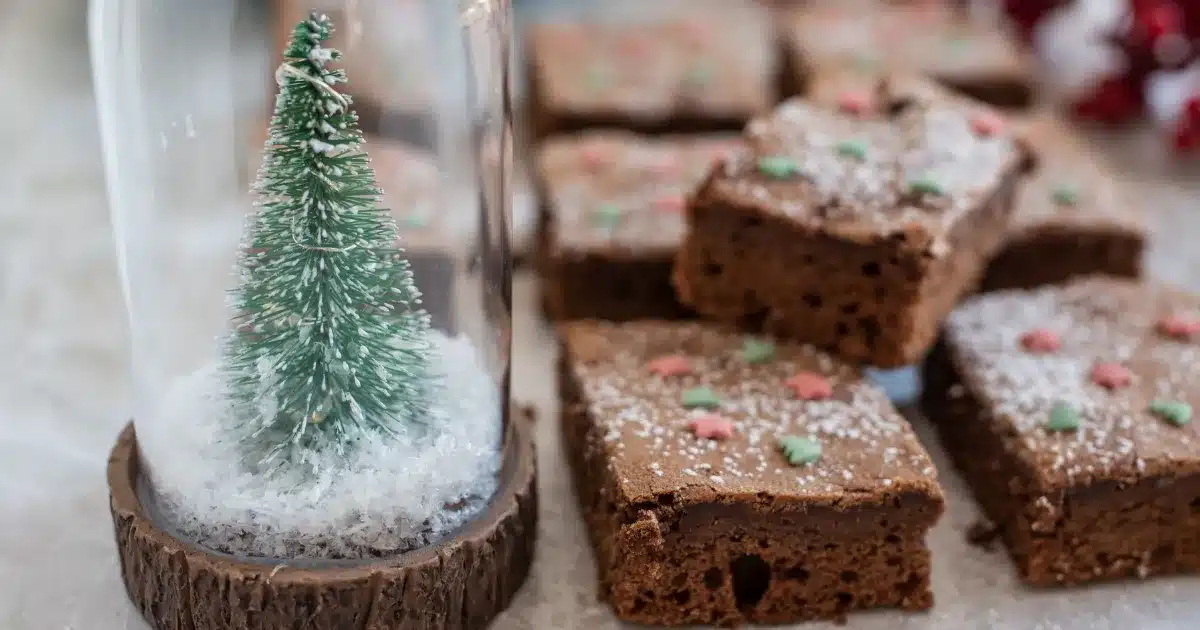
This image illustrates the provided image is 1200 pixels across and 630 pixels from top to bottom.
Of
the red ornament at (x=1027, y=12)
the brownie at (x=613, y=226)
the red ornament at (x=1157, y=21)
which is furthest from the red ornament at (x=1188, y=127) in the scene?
the brownie at (x=613, y=226)

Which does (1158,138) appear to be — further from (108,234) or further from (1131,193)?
(108,234)

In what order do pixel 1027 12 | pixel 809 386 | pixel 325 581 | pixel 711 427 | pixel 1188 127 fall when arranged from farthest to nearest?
pixel 1027 12 < pixel 1188 127 < pixel 809 386 < pixel 711 427 < pixel 325 581

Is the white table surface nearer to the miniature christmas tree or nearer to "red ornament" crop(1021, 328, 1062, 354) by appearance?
"red ornament" crop(1021, 328, 1062, 354)

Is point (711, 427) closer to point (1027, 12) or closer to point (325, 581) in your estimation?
point (325, 581)

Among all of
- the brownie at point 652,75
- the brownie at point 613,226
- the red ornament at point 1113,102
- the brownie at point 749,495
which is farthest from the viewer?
the red ornament at point 1113,102

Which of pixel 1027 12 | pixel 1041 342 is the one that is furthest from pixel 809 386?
pixel 1027 12

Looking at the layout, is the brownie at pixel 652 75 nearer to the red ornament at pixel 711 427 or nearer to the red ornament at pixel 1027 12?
the red ornament at pixel 1027 12
